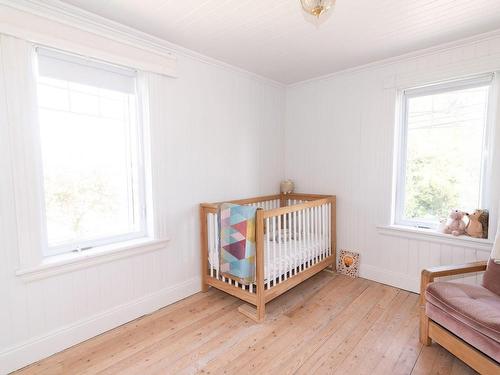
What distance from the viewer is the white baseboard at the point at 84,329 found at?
5.36 ft

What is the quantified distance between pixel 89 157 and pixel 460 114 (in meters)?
3.14

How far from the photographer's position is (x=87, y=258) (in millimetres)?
1879

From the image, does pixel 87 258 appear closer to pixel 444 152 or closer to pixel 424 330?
pixel 424 330

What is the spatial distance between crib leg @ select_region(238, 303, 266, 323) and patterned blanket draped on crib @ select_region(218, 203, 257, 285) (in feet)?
0.76

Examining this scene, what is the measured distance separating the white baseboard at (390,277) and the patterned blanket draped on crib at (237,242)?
58.0 inches

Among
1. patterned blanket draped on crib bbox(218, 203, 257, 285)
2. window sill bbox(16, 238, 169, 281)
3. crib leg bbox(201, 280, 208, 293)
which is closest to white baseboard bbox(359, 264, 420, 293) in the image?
patterned blanket draped on crib bbox(218, 203, 257, 285)

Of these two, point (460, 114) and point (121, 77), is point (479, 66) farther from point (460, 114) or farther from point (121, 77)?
point (121, 77)

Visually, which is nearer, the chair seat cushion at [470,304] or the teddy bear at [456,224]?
the chair seat cushion at [470,304]

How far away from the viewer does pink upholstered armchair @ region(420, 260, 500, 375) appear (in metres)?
1.39

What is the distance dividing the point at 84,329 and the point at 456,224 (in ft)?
10.2

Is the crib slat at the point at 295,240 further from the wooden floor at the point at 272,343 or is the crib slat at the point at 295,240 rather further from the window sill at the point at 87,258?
the window sill at the point at 87,258

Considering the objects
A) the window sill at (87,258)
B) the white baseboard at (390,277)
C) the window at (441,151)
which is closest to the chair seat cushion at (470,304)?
the white baseboard at (390,277)

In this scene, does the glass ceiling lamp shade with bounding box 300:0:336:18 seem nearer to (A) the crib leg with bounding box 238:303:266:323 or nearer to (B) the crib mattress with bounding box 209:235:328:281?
(B) the crib mattress with bounding box 209:235:328:281

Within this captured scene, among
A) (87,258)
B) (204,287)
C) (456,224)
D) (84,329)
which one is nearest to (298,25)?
(456,224)
